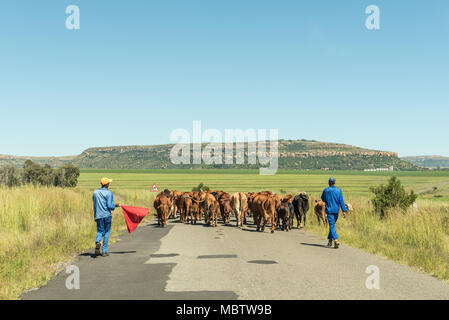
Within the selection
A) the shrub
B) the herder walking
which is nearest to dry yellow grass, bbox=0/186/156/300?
the herder walking

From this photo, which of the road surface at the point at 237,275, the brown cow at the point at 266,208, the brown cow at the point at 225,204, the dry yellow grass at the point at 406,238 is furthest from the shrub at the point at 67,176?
the road surface at the point at 237,275

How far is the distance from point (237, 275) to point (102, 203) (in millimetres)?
4622

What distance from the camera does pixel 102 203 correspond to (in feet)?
37.7

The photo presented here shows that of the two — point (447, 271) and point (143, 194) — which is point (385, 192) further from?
point (143, 194)

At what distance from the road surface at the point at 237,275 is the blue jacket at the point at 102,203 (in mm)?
1112

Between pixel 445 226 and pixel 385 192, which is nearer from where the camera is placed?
pixel 445 226

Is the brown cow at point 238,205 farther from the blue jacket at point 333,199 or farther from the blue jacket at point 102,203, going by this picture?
the blue jacket at point 102,203

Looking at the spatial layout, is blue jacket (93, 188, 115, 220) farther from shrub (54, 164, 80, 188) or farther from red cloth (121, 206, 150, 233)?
shrub (54, 164, 80, 188)

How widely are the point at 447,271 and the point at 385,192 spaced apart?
15.1m

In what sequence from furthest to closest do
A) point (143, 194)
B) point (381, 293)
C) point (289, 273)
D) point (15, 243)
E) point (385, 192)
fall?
1. point (143, 194)
2. point (385, 192)
3. point (15, 243)
4. point (289, 273)
5. point (381, 293)

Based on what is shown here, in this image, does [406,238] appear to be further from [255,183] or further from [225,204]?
[255,183]

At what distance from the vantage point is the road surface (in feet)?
23.3
